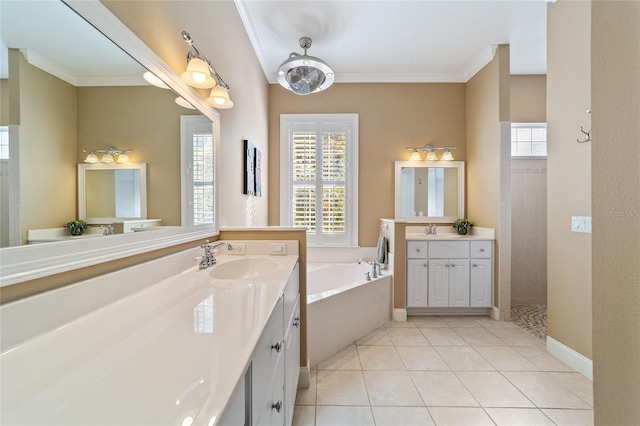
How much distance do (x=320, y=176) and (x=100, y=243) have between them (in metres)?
2.85

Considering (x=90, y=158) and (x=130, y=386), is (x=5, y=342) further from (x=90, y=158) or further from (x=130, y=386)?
(x=90, y=158)

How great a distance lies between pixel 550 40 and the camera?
215cm

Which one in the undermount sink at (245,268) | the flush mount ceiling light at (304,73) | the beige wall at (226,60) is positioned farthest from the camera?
the flush mount ceiling light at (304,73)

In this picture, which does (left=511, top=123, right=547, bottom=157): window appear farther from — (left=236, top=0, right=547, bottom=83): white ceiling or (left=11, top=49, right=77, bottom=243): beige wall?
(left=11, top=49, right=77, bottom=243): beige wall

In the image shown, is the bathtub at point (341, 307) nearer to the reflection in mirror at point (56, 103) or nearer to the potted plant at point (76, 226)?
the potted plant at point (76, 226)

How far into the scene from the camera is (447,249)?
9.58 ft

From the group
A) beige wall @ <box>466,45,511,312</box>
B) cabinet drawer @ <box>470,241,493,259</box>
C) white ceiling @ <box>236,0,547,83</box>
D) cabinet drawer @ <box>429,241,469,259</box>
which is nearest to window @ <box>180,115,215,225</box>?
white ceiling @ <box>236,0,547,83</box>

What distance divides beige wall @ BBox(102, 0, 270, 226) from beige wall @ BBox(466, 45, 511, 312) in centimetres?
261

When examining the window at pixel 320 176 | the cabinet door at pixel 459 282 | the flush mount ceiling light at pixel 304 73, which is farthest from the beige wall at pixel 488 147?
the flush mount ceiling light at pixel 304 73

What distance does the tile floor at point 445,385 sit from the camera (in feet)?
5.00

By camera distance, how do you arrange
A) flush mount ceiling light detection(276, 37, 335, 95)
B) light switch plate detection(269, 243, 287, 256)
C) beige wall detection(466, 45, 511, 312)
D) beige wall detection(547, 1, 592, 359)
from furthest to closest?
beige wall detection(466, 45, 511, 312) < flush mount ceiling light detection(276, 37, 335, 95) < beige wall detection(547, 1, 592, 359) < light switch plate detection(269, 243, 287, 256)

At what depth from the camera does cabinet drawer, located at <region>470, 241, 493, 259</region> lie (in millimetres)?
2910

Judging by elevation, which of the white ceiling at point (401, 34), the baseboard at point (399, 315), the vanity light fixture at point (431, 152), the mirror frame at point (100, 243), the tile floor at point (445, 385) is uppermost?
the white ceiling at point (401, 34)

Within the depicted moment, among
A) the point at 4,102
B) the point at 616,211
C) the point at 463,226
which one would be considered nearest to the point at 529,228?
the point at 463,226
